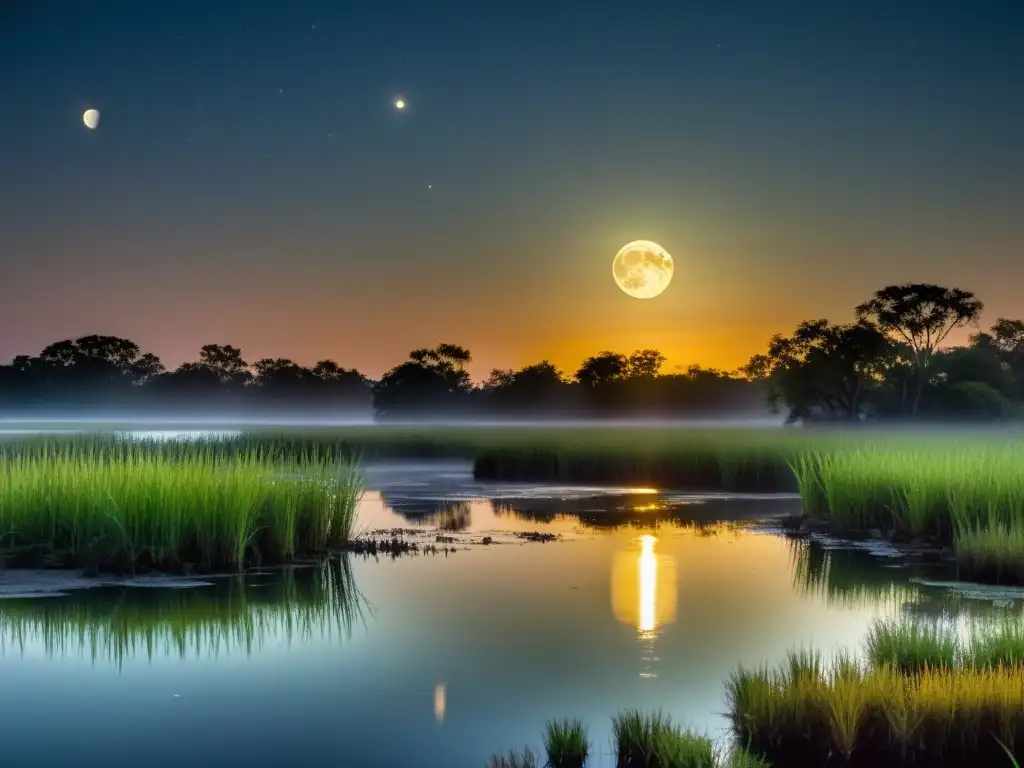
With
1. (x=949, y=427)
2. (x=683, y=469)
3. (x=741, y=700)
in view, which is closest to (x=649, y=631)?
(x=741, y=700)

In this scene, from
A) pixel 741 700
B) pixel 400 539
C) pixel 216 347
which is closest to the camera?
pixel 741 700

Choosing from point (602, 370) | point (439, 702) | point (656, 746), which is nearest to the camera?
point (656, 746)

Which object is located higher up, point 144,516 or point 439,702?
point 144,516

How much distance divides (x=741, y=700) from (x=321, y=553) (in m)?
13.1

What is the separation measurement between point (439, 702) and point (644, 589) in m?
Answer: 7.43

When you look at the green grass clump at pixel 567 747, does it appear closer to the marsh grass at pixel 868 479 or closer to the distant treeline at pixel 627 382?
the marsh grass at pixel 868 479

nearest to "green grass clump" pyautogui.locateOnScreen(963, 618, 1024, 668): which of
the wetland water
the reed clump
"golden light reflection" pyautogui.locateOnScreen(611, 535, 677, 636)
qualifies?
the wetland water

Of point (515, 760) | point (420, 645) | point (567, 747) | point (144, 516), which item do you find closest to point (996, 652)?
point (567, 747)

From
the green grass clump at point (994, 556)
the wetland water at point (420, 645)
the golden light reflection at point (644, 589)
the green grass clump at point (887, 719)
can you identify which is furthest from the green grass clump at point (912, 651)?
the green grass clump at point (994, 556)

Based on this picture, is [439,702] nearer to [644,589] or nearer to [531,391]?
[644,589]

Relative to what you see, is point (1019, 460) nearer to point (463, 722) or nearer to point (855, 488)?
point (855, 488)

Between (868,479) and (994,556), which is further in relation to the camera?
(868,479)

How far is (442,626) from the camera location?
51.4 feet

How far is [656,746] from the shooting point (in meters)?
9.24
